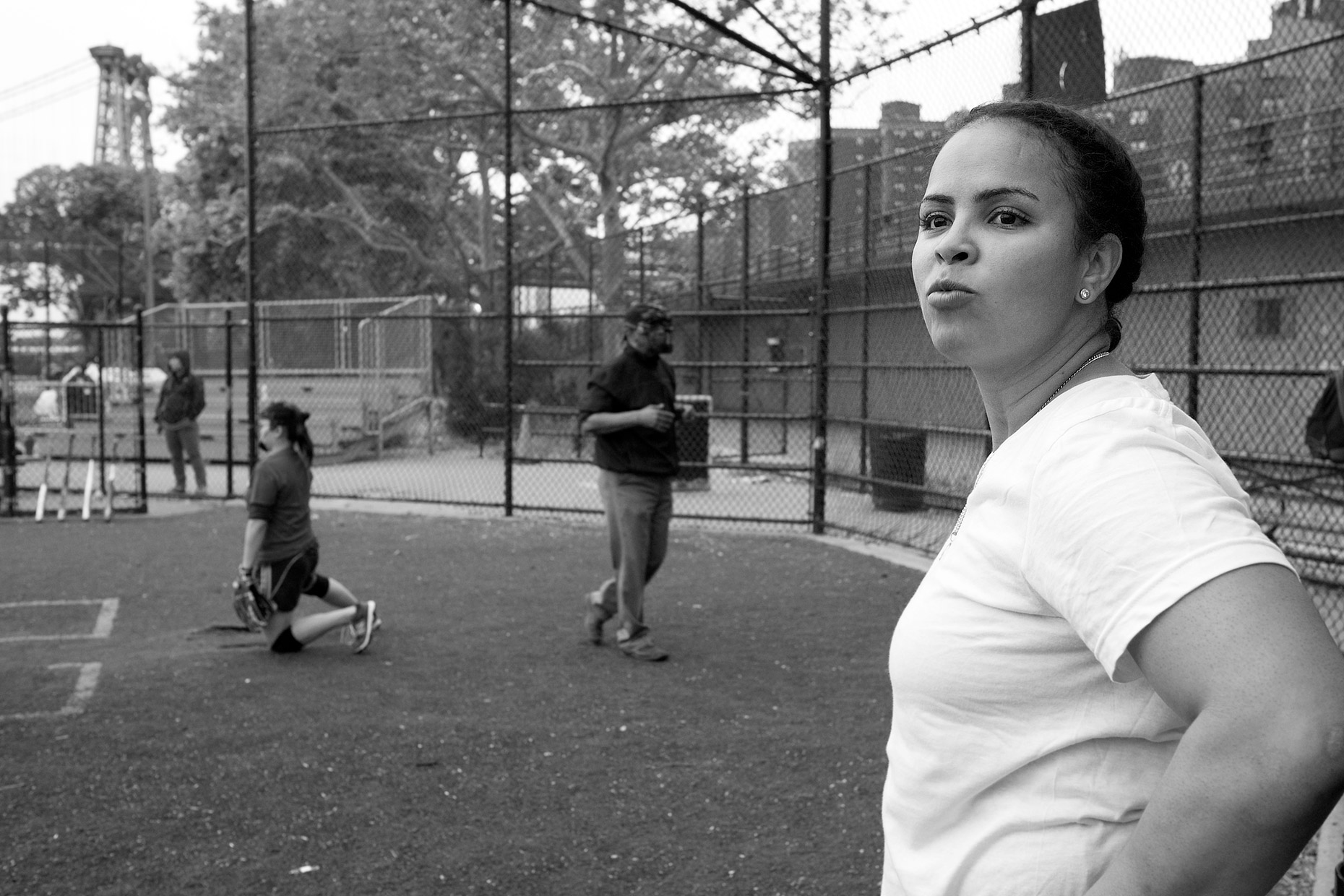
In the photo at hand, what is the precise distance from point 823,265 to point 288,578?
629 centimetres

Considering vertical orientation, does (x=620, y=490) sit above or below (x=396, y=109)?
below

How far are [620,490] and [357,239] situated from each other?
25447mm

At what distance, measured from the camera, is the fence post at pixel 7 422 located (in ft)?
45.3

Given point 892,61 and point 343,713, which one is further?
point 892,61

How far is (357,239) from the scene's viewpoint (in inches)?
1221

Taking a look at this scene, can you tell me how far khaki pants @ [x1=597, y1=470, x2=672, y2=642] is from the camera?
23.7 ft

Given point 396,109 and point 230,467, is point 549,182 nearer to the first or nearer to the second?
point 396,109

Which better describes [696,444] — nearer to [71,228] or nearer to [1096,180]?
[1096,180]

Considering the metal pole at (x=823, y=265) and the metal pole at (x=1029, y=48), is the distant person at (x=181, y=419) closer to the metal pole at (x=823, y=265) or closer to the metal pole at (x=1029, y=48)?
the metal pole at (x=823, y=265)

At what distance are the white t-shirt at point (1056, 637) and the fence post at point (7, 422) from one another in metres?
14.5

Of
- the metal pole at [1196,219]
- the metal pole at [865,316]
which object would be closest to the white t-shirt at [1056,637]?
the metal pole at [1196,219]

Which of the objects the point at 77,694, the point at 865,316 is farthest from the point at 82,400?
the point at 77,694

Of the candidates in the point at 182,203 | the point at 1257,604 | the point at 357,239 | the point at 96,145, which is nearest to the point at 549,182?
the point at 357,239

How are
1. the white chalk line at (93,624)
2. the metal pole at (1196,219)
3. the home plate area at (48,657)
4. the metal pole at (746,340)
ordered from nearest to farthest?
the home plate area at (48,657) < the white chalk line at (93,624) < the metal pole at (1196,219) < the metal pole at (746,340)
